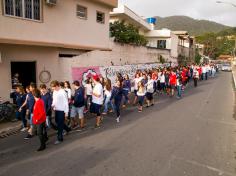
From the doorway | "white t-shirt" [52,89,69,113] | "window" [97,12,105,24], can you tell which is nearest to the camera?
"white t-shirt" [52,89,69,113]

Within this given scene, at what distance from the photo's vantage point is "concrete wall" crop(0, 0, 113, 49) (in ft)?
40.1

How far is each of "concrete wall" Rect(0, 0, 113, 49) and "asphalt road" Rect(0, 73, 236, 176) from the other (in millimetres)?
5481

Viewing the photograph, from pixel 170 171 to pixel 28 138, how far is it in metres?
4.53

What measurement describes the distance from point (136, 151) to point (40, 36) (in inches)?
344

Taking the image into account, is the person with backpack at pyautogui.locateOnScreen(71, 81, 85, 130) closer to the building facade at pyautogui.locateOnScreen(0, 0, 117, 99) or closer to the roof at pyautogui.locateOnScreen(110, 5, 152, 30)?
the building facade at pyautogui.locateOnScreen(0, 0, 117, 99)

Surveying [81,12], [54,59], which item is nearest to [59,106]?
[54,59]

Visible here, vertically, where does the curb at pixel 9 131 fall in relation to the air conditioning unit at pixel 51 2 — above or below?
below

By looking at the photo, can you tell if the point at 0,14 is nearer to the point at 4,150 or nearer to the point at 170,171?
the point at 4,150

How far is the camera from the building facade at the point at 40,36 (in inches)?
475

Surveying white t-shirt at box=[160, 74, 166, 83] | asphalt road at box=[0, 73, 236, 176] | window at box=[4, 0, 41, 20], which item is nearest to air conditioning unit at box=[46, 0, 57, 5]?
window at box=[4, 0, 41, 20]

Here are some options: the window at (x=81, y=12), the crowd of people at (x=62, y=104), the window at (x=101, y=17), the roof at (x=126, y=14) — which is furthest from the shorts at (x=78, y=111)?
the roof at (x=126, y=14)

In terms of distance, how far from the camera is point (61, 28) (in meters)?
15.2

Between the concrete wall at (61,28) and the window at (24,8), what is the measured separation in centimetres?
25

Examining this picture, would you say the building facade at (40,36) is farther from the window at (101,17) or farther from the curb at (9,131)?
the curb at (9,131)
